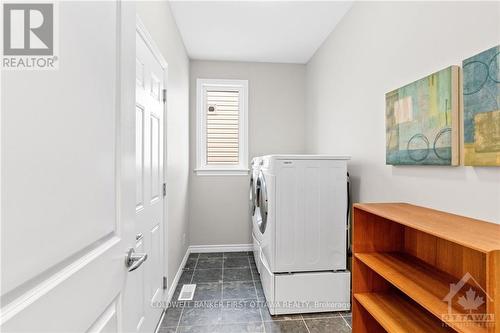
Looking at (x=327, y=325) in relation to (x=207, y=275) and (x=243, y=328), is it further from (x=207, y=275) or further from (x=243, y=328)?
(x=207, y=275)

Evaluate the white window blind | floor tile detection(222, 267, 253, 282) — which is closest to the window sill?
the white window blind

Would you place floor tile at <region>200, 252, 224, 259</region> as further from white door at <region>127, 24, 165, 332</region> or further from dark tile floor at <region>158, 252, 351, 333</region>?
white door at <region>127, 24, 165, 332</region>

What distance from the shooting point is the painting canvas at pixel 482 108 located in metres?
1.04

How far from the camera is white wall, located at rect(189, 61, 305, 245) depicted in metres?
3.48

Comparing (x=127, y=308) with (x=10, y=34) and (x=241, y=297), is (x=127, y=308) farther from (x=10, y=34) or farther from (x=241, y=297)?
(x=241, y=297)

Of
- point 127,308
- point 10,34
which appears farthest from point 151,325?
point 10,34

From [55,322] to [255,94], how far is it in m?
3.35

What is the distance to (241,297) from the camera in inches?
91.0

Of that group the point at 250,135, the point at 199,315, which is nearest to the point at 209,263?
the point at 199,315

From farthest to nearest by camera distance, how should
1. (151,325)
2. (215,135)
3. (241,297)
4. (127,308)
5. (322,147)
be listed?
(215,135) → (322,147) → (241,297) → (151,325) → (127,308)

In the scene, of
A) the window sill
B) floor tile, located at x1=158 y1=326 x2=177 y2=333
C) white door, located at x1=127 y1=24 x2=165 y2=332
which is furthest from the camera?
the window sill

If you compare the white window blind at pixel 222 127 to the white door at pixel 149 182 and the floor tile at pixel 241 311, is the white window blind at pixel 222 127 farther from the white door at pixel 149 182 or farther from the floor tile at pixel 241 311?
the floor tile at pixel 241 311

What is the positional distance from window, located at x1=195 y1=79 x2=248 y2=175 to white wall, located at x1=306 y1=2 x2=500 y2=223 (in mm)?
1080

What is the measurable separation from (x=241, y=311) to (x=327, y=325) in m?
0.68
